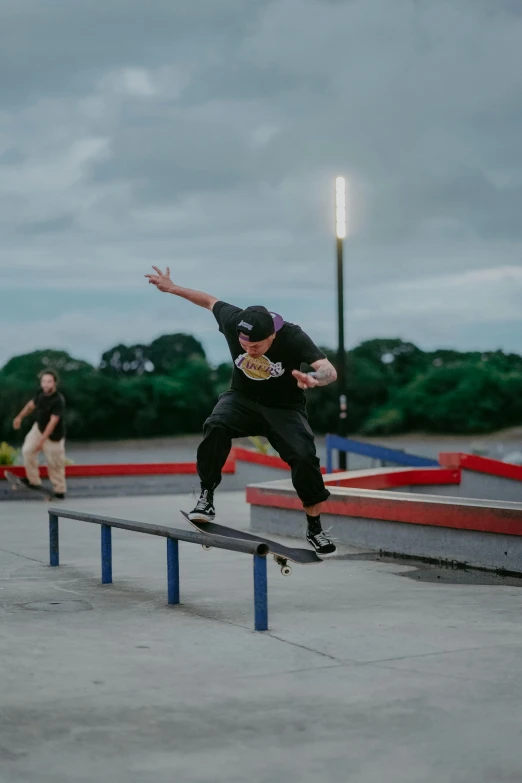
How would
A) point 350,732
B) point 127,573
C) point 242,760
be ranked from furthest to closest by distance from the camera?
point 127,573 < point 350,732 < point 242,760

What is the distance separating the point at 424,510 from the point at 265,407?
2796 millimetres

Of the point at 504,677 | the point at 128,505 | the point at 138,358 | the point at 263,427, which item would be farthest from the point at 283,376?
the point at 138,358

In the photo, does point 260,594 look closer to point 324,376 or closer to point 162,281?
point 324,376

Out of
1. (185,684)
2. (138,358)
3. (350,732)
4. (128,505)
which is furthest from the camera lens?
(138,358)

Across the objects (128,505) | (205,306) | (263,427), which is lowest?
(128,505)

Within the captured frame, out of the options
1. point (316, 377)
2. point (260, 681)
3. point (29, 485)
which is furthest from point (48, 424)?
point (260, 681)

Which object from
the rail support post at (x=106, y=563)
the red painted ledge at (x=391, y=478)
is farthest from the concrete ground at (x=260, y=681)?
the red painted ledge at (x=391, y=478)

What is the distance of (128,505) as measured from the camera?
1597 centimetres

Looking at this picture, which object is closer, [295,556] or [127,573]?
[295,556]

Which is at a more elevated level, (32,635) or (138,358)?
(138,358)

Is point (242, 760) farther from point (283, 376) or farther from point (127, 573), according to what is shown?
point (127, 573)

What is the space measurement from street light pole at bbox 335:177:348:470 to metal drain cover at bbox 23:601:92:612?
12770mm

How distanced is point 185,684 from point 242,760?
1141 millimetres

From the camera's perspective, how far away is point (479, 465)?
15773 millimetres
